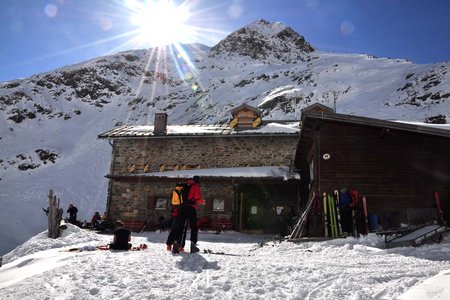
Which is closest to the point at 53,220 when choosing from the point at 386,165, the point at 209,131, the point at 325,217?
the point at 325,217

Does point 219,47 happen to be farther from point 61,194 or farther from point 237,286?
point 237,286

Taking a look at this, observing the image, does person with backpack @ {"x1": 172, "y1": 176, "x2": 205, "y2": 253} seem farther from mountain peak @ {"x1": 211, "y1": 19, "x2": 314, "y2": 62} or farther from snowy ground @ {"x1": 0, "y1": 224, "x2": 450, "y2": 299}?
mountain peak @ {"x1": 211, "y1": 19, "x2": 314, "y2": 62}

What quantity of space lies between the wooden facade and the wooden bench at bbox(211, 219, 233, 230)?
7.10m

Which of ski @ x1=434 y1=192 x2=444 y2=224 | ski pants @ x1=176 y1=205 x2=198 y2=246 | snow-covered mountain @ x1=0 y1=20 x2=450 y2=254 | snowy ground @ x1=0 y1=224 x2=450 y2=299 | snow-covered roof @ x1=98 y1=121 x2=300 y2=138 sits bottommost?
snowy ground @ x1=0 y1=224 x2=450 y2=299

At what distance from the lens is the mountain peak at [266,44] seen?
8325 centimetres

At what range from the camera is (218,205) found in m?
18.2

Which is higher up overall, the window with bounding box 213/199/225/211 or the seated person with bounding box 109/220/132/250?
the window with bounding box 213/199/225/211

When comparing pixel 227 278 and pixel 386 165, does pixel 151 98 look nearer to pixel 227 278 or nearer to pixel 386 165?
pixel 386 165

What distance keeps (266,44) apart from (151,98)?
33.6 metres

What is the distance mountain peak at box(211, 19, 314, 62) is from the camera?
83250 mm

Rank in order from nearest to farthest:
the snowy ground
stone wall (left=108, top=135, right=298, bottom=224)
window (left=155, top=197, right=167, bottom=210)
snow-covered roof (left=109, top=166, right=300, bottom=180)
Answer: the snowy ground < snow-covered roof (left=109, top=166, right=300, bottom=180) < stone wall (left=108, top=135, right=298, bottom=224) < window (left=155, top=197, right=167, bottom=210)

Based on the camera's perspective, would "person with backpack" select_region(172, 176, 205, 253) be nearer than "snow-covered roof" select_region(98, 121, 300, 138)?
Yes

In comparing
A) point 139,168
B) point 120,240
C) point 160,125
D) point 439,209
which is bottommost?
point 120,240

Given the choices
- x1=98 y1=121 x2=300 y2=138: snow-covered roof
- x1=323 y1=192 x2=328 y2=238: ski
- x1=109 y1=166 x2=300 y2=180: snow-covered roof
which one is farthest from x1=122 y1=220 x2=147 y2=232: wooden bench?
x1=323 y1=192 x2=328 y2=238: ski
